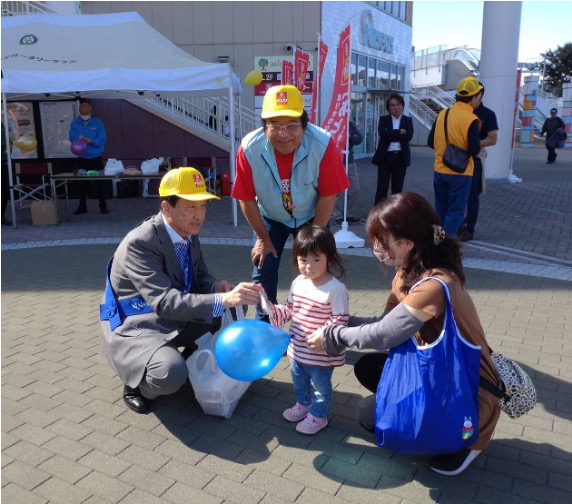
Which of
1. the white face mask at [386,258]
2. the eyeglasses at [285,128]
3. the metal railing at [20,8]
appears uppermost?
the metal railing at [20,8]

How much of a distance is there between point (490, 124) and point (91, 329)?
5075mm

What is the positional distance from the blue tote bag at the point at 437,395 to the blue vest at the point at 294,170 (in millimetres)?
1305

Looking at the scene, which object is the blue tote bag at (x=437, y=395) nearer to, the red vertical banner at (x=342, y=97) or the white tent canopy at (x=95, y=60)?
the red vertical banner at (x=342, y=97)

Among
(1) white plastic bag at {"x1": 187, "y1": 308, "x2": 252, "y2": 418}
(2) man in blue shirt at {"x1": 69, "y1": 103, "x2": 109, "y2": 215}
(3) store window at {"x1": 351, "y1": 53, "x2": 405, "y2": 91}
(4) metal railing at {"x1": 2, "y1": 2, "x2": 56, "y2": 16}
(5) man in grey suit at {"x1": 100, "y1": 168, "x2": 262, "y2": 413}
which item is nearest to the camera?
(5) man in grey suit at {"x1": 100, "y1": 168, "x2": 262, "y2": 413}

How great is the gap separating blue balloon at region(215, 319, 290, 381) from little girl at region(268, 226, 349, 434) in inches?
7.1

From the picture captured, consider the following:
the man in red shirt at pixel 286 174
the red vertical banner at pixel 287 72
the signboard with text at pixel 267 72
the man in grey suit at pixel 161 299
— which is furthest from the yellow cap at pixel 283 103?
the signboard with text at pixel 267 72

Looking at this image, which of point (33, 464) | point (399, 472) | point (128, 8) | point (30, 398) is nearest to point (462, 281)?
point (399, 472)

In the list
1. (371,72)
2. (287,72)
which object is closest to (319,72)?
(287,72)

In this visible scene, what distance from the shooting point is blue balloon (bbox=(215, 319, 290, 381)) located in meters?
2.51

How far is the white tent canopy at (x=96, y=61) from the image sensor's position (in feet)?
25.3

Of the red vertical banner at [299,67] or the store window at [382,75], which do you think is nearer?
the red vertical banner at [299,67]

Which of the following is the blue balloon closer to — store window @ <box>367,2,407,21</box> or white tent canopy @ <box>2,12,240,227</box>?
white tent canopy @ <box>2,12,240,227</box>

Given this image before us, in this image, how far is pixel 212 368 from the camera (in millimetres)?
3010

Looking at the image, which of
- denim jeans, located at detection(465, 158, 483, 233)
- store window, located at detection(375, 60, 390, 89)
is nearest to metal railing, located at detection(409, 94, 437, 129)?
store window, located at detection(375, 60, 390, 89)
